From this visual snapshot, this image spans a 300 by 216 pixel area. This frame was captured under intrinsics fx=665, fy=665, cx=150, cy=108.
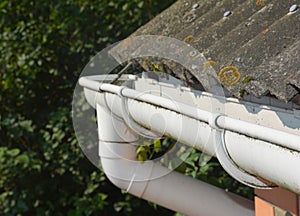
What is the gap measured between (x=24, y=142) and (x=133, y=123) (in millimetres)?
3507

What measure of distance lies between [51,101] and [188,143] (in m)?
4.02

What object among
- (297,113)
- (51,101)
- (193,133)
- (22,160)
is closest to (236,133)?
(297,113)

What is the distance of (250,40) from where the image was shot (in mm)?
1843

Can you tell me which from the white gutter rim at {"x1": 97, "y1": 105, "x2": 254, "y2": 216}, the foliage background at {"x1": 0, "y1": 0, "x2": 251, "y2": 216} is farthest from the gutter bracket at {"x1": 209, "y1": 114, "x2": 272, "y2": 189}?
the foliage background at {"x1": 0, "y1": 0, "x2": 251, "y2": 216}

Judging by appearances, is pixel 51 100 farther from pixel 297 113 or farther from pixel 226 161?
pixel 297 113

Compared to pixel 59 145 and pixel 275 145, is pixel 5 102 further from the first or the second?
pixel 275 145

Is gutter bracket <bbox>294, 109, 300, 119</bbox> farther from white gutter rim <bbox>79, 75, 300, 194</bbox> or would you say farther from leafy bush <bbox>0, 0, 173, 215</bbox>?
leafy bush <bbox>0, 0, 173, 215</bbox>

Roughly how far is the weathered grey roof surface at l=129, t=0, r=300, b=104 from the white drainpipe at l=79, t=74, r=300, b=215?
0.11 metres

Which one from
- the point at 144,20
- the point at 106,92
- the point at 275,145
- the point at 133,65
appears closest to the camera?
the point at 275,145

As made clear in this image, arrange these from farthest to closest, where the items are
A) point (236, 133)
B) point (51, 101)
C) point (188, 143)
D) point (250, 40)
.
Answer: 1. point (51, 101)
2. point (188, 143)
3. point (250, 40)
4. point (236, 133)

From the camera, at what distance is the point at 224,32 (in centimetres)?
208

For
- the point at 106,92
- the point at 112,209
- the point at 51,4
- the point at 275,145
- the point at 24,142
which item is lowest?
the point at 112,209

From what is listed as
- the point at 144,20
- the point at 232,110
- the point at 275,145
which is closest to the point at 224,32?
the point at 232,110

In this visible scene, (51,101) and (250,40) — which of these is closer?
(250,40)
